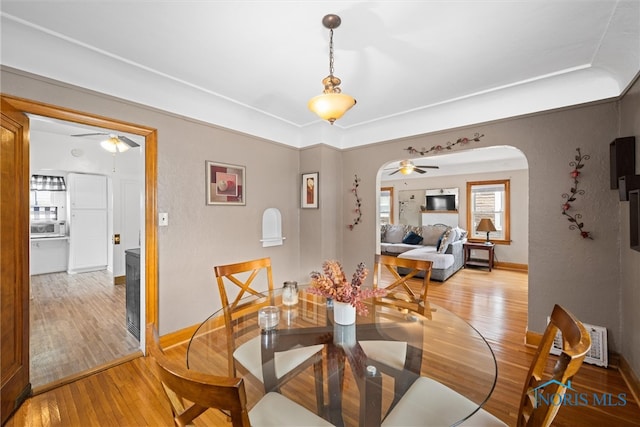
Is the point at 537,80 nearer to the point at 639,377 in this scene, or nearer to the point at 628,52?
the point at 628,52

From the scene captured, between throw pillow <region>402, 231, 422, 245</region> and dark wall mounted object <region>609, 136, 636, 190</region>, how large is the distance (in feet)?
14.3

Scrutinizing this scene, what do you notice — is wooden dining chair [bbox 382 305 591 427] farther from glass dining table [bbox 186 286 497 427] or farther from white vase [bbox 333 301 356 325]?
white vase [bbox 333 301 356 325]

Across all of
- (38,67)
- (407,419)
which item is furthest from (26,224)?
(407,419)

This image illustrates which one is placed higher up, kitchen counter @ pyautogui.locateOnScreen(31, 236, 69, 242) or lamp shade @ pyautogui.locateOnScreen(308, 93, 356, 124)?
lamp shade @ pyautogui.locateOnScreen(308, 93, 356, 124)

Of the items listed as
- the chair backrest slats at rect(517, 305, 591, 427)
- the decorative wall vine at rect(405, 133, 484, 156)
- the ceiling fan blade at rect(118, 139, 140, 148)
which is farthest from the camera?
the ceiling fan blade at rect(118, 139, 140, 148)

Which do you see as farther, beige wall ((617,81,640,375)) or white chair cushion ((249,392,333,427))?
beige wall ((617,81,640,375))

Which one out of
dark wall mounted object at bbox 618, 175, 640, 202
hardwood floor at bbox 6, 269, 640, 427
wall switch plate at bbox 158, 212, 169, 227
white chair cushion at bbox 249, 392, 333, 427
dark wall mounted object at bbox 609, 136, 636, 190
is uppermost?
dark wall mounted object at bbox 609, 136, 636, 190

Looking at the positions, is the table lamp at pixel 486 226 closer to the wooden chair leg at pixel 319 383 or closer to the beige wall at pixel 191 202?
the beige wall at pixel 191 202

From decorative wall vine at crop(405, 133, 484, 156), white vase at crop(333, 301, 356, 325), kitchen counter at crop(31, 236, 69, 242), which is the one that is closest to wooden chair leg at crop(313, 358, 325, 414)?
white vase at crop(333, 301, 356, 325)

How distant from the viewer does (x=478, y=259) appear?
6301 millimetres

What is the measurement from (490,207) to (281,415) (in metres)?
6.81

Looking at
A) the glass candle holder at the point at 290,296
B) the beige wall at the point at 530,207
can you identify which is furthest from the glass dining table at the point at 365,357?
the beige wall at the point at 530,207

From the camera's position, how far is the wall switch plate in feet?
8.28

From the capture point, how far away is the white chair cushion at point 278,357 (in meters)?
1.39
